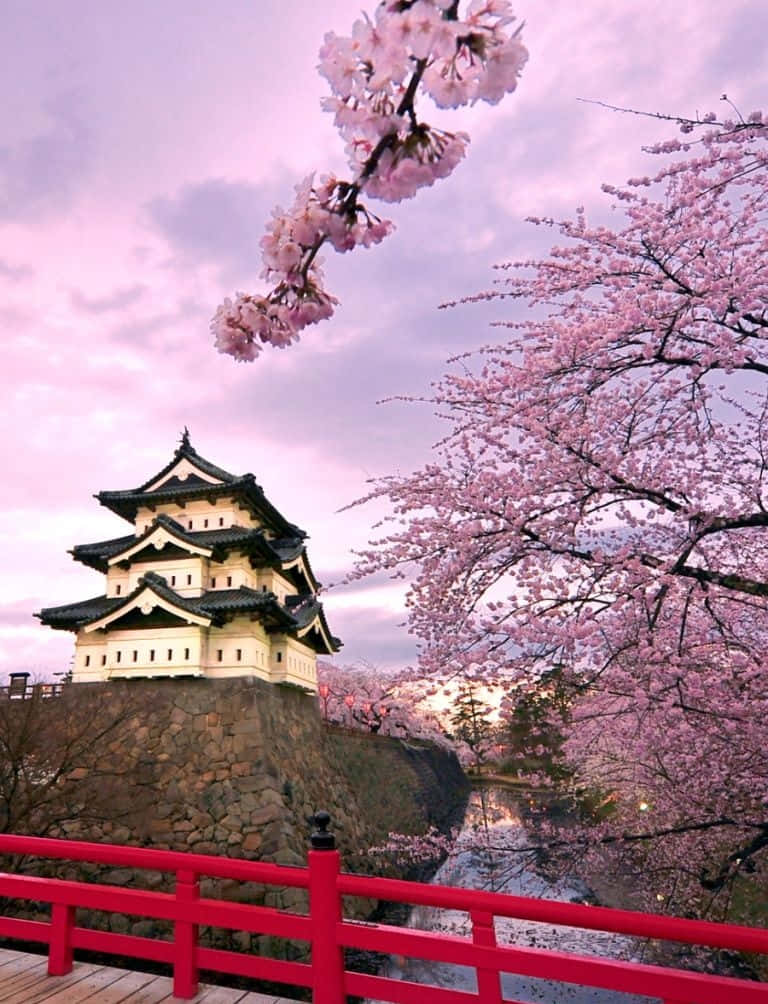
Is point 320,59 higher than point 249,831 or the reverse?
higher

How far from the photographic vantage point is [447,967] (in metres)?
12.7

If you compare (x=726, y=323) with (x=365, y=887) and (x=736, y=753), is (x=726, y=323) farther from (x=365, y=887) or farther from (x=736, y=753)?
(x=365, y=887)

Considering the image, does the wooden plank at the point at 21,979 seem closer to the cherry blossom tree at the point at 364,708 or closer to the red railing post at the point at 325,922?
the red railing post at the point at 325,922

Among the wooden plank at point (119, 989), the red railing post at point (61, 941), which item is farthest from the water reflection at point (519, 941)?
the red railing post at point (61, 941)

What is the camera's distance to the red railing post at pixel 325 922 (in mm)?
2895

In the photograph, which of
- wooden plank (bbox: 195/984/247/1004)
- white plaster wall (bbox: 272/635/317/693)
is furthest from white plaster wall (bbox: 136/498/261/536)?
wooden plank (bbox: 195/984/247/1004)

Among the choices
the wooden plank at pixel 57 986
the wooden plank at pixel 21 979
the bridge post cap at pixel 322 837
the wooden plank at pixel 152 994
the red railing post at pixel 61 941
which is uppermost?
the bridge post cap at pixel 322 837

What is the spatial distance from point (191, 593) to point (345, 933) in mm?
12753

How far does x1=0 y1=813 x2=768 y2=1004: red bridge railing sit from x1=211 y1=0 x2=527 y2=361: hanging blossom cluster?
2747 millimetres

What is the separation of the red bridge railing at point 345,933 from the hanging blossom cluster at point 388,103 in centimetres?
275

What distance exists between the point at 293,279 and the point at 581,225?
5040 millimetres

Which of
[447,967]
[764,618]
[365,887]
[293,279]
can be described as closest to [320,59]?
[293,279]

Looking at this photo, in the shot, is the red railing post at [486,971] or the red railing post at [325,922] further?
the red railing post at [325,922]

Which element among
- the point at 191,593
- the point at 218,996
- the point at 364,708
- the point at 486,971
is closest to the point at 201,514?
the point at 191,593
